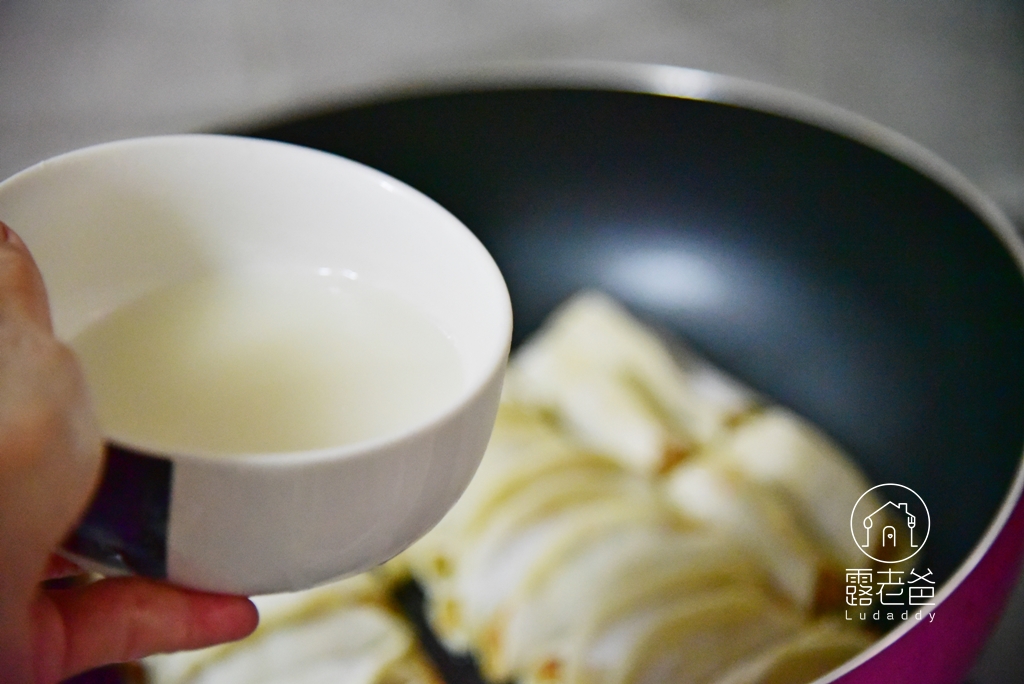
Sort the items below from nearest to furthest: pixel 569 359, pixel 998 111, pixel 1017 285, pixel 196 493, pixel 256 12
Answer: pixel 196 493 → pixel 1017 285 → pixel 569 359 → pixel 998 111 → pixel 256 12

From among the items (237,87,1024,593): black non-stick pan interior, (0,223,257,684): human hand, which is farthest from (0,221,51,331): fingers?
(237,87,1024,593): black non-stick pan interior

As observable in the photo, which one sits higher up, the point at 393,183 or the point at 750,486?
the point at 393,183

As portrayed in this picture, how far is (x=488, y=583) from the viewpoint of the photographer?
77cm

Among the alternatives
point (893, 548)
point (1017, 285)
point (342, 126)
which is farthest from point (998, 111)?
point (342, 126)

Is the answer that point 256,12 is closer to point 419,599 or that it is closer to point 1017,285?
point 419,599

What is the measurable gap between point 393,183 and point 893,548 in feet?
2.04

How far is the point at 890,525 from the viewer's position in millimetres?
832

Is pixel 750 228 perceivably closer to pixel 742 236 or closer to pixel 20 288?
pixel 742 236

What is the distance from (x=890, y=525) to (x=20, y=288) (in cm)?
78

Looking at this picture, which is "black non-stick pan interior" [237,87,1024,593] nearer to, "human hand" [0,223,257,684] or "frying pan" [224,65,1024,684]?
"frying pan" [224,65,1024,684]

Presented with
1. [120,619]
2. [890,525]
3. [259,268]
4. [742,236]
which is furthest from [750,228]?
[120,619]

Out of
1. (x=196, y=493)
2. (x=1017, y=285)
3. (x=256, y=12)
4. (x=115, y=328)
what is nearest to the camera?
(x=196, y=493)

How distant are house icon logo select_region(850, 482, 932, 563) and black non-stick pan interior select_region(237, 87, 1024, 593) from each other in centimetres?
2

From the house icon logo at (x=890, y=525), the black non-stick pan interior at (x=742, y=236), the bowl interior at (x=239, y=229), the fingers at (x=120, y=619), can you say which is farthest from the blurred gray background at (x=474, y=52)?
the fingers at (x=120, y=619)
